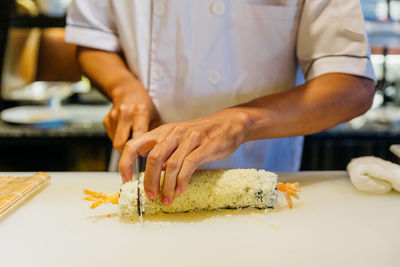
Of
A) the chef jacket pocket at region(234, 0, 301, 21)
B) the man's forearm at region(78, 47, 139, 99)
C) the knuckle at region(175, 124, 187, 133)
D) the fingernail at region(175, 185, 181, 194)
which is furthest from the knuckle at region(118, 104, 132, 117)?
the chef jacket pocket at region(234, 0, 301, 21)

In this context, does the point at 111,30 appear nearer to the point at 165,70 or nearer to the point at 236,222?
the point at 165,70

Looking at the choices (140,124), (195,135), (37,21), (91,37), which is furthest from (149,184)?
(37,21)

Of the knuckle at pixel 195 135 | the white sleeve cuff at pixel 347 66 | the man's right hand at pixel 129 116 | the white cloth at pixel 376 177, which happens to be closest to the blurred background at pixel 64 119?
the man's right hand at pixel 129 116

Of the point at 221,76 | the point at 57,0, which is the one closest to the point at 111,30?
the point at 221,76

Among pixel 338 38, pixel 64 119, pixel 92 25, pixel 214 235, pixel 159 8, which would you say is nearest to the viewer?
pixel 214 235

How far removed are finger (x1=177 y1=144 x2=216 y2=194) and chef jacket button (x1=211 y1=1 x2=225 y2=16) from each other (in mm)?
544

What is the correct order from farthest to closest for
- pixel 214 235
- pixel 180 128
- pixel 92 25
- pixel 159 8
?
pixel 92 25 < pixel 159 8 < pixel 180 128 < pixel 214 235

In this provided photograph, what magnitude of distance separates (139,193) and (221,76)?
57 centimetres

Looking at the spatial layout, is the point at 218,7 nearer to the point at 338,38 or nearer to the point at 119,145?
the point at 338,38

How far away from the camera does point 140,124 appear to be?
1018mm

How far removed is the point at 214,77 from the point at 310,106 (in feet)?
1.16

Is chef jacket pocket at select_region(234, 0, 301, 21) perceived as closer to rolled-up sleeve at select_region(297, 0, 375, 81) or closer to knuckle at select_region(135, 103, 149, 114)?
rolled-up sleeve at select_region(297, 0, 375, 81)

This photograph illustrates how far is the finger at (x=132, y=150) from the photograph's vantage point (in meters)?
0.84

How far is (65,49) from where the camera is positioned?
108 inches
